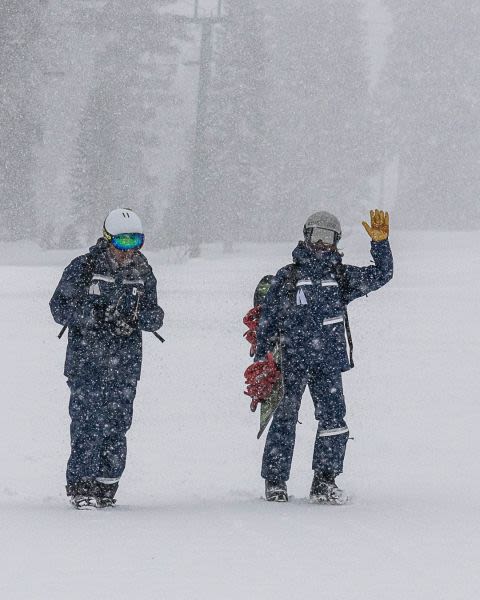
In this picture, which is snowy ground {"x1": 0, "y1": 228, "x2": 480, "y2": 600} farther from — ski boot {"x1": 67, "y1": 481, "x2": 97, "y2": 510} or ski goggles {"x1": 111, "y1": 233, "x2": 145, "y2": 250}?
ski goggles {"x1": 111, "y1": 233, "x2": 145, "y2": 250}

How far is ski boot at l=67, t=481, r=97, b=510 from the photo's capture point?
248 inches

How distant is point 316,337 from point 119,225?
131 centimetres

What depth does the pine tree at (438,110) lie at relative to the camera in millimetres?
61500

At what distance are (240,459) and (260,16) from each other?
4569cm

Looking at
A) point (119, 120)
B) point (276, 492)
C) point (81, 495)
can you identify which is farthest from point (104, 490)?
point (119, 120)

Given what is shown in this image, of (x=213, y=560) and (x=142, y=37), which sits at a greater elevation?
(x=142, y=37)

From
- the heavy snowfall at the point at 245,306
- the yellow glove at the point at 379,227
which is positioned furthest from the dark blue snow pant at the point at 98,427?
the yellow glove at the point at 379,227

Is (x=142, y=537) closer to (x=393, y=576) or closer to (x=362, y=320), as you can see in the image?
(x=393, y=576)

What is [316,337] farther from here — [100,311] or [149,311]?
[100,311]

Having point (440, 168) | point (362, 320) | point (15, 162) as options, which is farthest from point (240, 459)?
point (440, 168)

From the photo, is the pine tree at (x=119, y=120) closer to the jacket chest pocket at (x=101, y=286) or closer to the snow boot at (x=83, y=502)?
the jacket chest pocket at (x=101, y=286)

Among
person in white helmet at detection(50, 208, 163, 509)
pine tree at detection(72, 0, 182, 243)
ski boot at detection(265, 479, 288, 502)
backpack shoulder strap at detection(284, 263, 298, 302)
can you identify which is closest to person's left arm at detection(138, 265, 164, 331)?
person in white helmet at detection(50, 208, 163, 509)

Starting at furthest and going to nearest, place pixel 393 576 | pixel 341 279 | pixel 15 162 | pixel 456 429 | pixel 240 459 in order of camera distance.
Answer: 1. pixel 15 162
2. pixel 456 429
3. pixel 240 459
4. pixel 341 279
5. pixel 393 576

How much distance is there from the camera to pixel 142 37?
5484 centimetres
